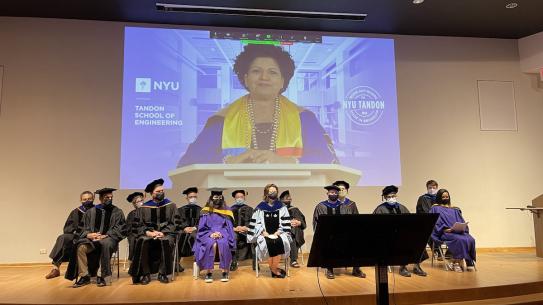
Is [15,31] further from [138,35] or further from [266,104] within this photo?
[266,104]

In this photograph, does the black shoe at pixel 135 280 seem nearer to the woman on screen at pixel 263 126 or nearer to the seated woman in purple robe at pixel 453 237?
the woman on screen at pixel 263 126

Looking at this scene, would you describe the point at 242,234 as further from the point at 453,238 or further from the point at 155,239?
the point at 453,238

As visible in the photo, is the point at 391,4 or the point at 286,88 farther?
the point at 286,88

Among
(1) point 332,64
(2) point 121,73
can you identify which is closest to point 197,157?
(2) point 121,73

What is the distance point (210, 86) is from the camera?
8.45 meters

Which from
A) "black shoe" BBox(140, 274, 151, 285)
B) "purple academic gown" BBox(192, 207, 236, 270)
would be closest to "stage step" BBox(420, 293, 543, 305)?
"purple academic gown" BBox(192, 207, 236, 270)

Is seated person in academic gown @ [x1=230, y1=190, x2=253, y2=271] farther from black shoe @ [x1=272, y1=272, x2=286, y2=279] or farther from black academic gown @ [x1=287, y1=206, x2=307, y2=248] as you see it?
black shoe @ [x1=272, y1=272, x2=286, y2=279]

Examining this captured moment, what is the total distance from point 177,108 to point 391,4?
4498mm

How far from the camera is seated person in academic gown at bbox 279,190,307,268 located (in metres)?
7.11

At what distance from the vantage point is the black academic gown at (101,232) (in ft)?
18.7

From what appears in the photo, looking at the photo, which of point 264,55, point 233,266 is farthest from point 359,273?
point 264,55

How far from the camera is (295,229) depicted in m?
7.40

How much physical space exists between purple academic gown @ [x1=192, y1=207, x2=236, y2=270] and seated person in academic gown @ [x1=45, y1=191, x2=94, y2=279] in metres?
1.79

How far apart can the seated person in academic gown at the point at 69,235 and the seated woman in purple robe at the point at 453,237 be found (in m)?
5.30
